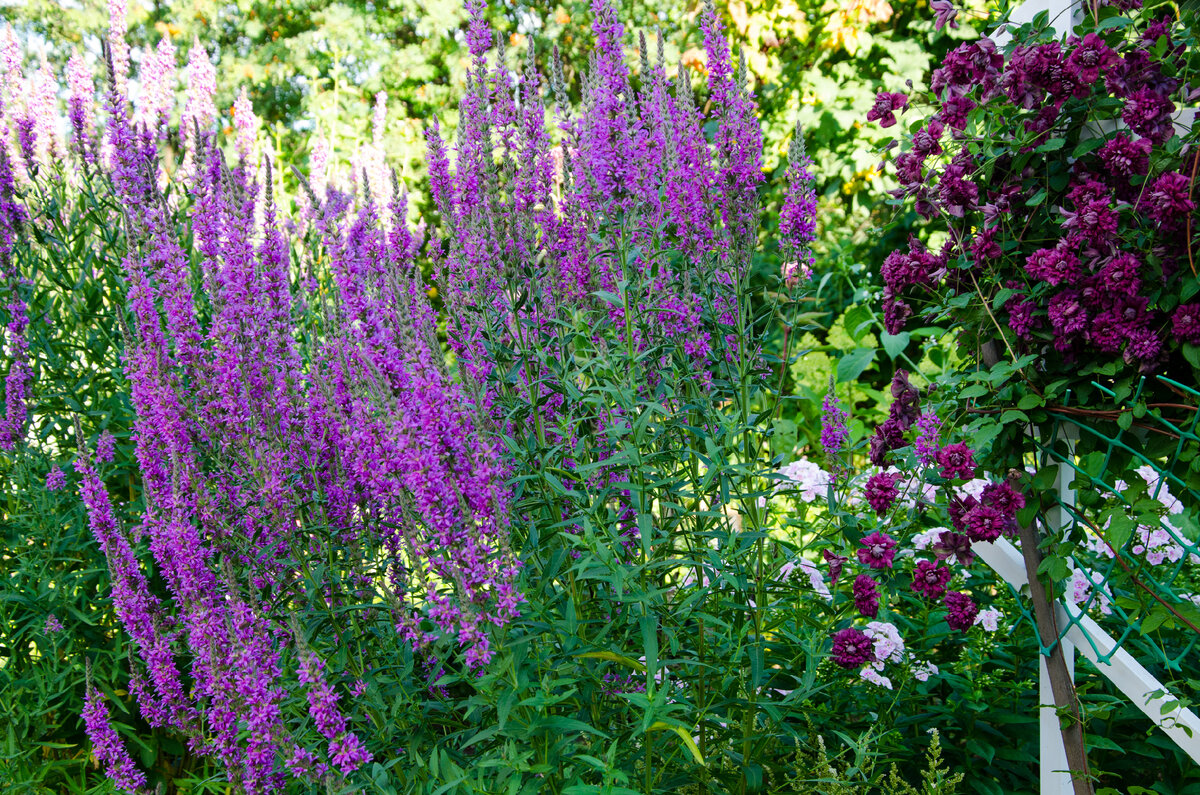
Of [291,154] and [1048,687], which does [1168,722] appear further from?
[291,154]

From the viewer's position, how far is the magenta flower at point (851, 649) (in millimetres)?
2834

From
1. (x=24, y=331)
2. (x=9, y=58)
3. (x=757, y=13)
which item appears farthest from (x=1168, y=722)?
(x=757, y=13)

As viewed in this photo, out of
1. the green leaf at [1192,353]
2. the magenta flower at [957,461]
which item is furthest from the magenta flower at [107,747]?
the green leaf at [1192,353]

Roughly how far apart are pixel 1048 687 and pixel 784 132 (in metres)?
7.31

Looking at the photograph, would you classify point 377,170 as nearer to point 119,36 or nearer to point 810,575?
point 119,36

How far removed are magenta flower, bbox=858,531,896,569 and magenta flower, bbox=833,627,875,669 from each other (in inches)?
10.3

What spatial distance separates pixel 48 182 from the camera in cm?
466

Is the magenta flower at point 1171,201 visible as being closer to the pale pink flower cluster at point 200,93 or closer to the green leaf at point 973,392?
the green leaf at point 973,392

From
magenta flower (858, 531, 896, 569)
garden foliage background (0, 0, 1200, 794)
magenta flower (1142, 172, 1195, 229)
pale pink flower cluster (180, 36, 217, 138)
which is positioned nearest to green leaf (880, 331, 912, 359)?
garden foliage background (0, 0, 1200, 794)

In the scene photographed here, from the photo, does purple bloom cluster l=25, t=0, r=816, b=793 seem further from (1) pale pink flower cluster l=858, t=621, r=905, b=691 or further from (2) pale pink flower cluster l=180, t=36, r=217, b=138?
(2) pale pink flower cluster l=180, t=36, r=217, b=138

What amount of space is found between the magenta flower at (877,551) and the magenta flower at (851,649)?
261 millimetres

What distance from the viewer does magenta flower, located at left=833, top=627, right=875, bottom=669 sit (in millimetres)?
2834

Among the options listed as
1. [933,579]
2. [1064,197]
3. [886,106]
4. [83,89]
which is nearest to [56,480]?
[83,89]

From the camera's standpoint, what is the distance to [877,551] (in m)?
2.75
